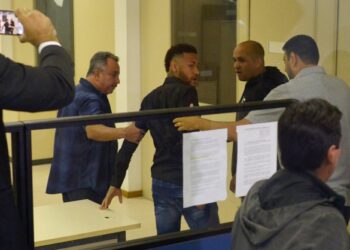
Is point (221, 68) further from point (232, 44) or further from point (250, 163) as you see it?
point (250, 163)

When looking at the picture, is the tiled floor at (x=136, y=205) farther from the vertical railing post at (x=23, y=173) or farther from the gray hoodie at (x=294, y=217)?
the gray hoodie at (x=294, y=217)

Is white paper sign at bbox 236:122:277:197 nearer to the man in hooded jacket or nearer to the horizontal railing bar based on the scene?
the horizontal railing bar

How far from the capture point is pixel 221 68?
5.39 meters

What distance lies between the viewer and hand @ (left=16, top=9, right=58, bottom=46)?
1776 mm

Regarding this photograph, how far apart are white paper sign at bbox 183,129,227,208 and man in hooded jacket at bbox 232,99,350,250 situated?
0.76 metres

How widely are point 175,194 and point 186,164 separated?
290mm

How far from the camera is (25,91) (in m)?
1.59

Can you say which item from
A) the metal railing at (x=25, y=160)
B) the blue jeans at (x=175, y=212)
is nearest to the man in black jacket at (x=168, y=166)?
the blue jeans at (x=175, y=212)

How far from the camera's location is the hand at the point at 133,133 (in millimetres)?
2615

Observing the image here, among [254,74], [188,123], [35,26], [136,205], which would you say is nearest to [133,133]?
[188,123]

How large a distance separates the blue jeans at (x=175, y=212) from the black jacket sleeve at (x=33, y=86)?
3.54 feet

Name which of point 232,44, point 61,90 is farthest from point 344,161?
point 232,44

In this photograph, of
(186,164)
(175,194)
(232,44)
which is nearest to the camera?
(186,164)

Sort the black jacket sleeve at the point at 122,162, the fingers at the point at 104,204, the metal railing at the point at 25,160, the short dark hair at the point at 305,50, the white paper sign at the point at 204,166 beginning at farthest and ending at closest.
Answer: the short dark hair at the point at 305,50 → the fingers at the point at 104,204 → the black jacket sleeve at the point at 122,162 → the white paper sign at the point at 204,166 → the metal railing at the point at 25,160
